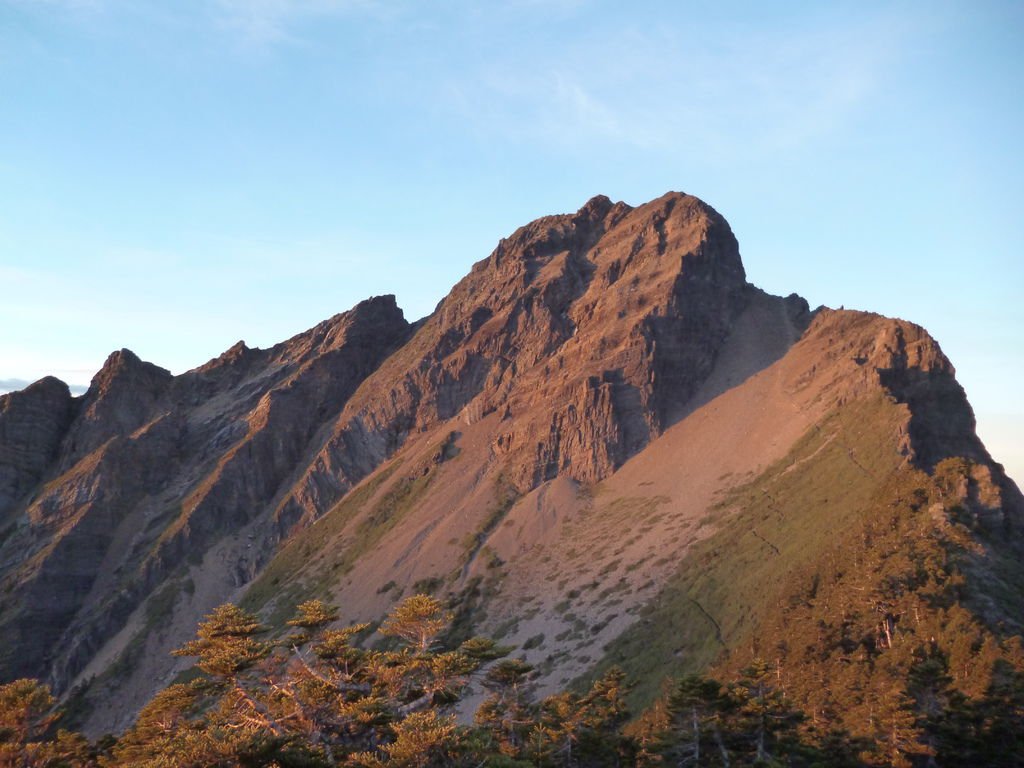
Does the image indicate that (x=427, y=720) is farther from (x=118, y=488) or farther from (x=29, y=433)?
(x=29, y=433)

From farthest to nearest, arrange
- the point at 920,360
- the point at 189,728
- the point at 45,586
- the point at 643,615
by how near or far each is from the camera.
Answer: the point at 45,586, the point at 920,360, the point at 643,615, the point at 189,728

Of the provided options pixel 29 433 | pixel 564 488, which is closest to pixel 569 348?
pixel 564 488

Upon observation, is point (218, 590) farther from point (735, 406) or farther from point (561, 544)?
point (735, 406)

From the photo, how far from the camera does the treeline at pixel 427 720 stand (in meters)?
33.3

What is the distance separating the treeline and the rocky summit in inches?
319

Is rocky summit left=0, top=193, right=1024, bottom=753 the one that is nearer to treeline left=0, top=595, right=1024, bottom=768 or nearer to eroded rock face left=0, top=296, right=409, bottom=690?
eroded rock face left=0, top=296, right=409, bottom=690

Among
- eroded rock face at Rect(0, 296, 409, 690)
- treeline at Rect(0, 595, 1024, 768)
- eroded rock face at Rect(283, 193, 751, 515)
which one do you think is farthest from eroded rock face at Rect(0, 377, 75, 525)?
treeline at Rect(0, 595, 1024, 768)

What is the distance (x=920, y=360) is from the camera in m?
119

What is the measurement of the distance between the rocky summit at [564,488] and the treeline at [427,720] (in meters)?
8.10

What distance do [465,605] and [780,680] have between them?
211ft

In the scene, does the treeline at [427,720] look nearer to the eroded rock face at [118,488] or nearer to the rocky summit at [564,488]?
the rocky summit at [564,488]

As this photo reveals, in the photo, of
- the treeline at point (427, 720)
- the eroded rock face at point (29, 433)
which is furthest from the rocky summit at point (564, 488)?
the treeline at point (427, 720)

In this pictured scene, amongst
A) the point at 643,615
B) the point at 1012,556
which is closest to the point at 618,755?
the point at 1012,556

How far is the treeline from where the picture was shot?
33344mm
